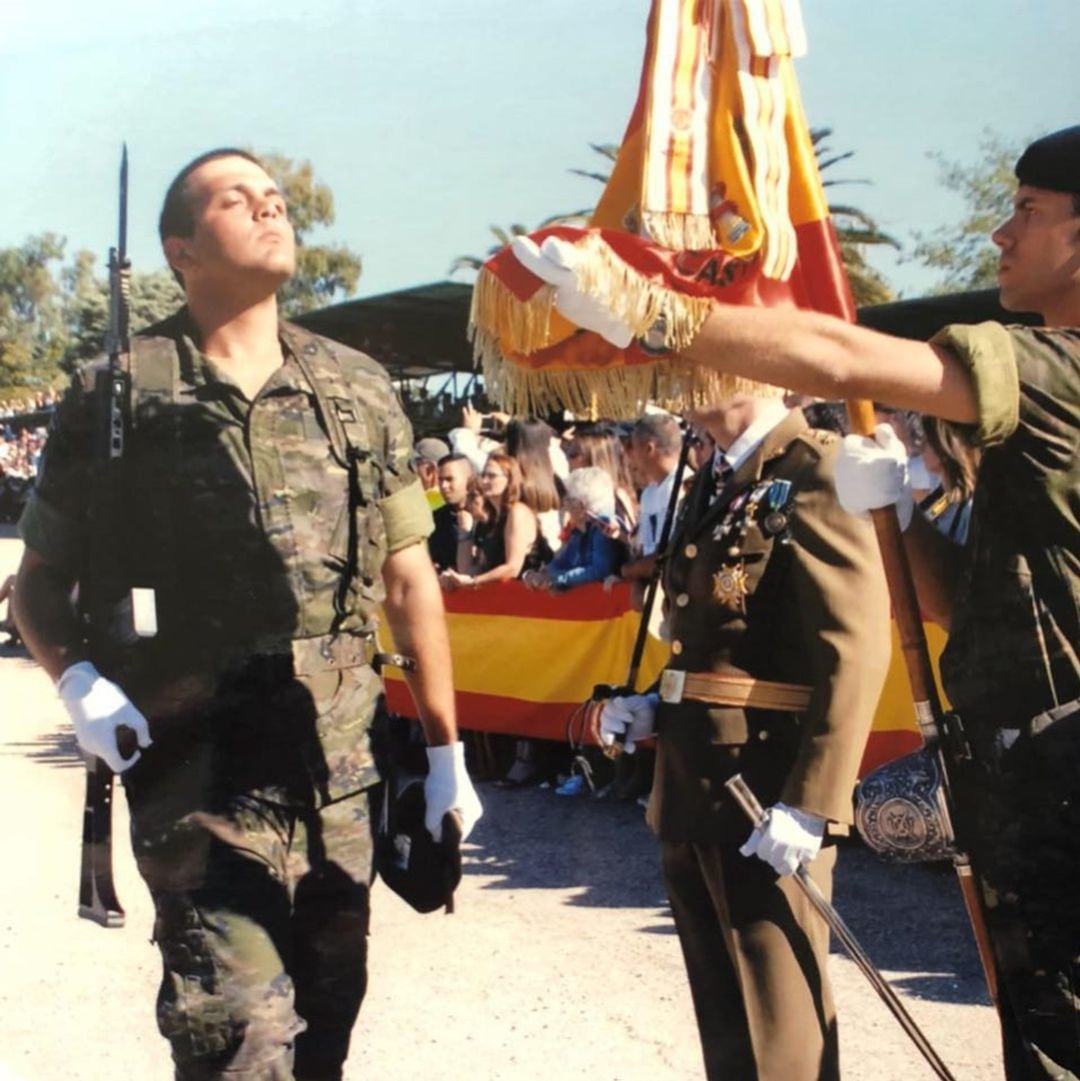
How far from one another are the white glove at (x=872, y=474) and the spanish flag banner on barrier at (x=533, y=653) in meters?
4.44

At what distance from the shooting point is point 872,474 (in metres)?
2.60

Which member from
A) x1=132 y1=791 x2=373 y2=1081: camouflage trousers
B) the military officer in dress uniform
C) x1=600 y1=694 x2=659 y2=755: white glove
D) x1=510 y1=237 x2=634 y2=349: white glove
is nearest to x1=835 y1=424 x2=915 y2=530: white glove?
the military officer in dress uniform

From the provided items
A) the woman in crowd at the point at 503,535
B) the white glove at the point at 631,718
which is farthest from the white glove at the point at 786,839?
the woman in crowd at the point at 503,535

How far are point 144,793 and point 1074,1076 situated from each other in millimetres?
1669

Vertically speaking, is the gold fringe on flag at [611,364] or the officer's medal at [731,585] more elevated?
the gold fringe on flag at [611,364]

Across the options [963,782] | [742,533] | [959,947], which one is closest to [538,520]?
[959,947]

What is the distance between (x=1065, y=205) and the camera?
7.85ft

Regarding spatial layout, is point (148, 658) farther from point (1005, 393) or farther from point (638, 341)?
point (1005, 393)

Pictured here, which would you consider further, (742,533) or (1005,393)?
(742,533)

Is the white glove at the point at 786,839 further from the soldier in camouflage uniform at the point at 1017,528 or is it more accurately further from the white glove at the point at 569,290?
the white glove at the point at 569,290

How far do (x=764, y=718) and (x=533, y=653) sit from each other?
16.1 ft

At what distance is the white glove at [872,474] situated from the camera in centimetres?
261

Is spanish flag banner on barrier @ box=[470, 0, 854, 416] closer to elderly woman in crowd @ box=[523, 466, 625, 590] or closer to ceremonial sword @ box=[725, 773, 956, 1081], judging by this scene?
ceremonial sword @ box=[725, 773, 956, 1081]

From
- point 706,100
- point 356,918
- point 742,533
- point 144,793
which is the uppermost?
point 706,100
